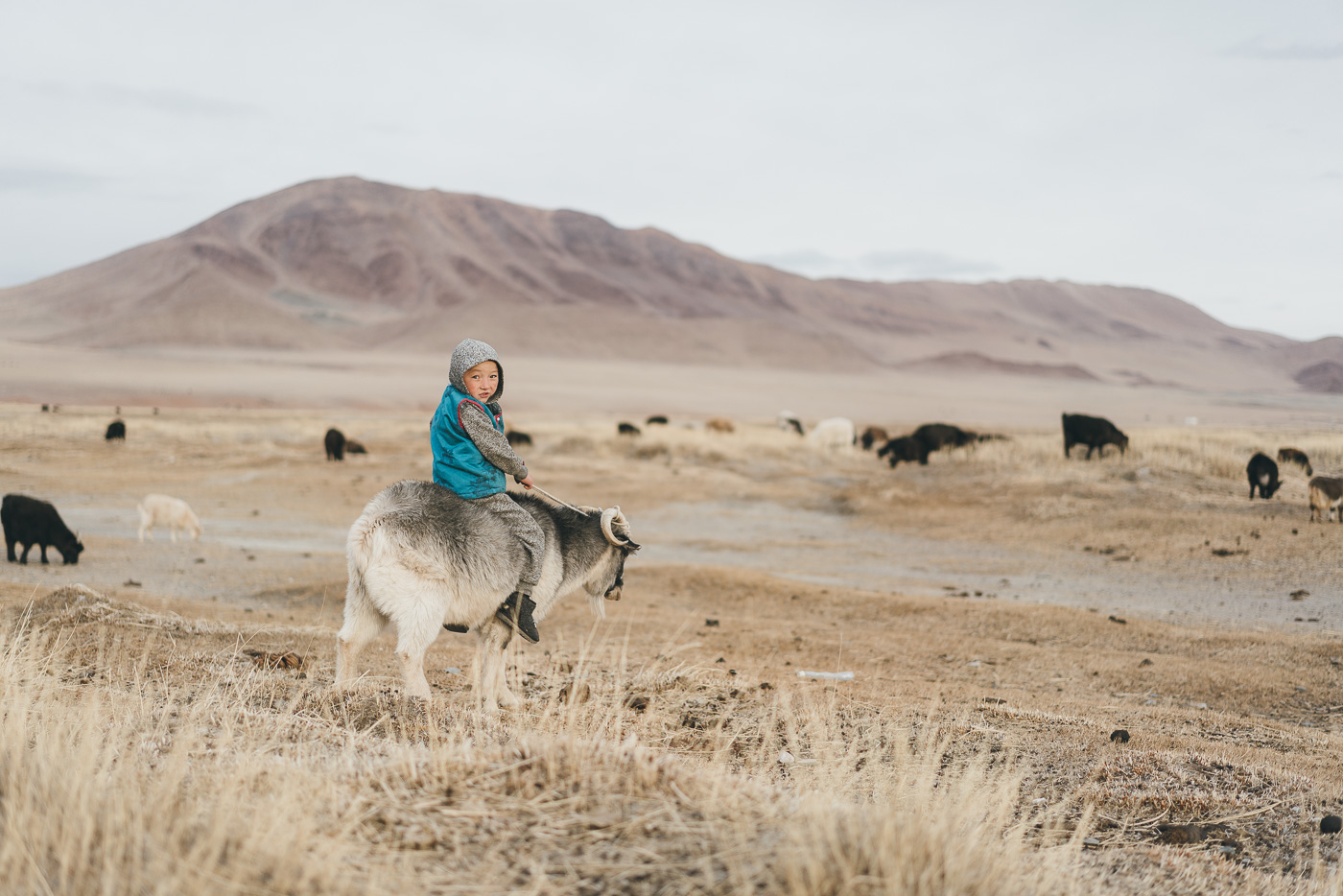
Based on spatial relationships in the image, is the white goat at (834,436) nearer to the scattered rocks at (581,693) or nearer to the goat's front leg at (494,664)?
the scattered rocks at (581,693)

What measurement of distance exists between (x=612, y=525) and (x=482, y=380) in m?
1.32

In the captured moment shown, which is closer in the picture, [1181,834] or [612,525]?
[1181,834]

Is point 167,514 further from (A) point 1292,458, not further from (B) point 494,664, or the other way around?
(A) point 1292,458

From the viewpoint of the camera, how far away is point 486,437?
5441 mm

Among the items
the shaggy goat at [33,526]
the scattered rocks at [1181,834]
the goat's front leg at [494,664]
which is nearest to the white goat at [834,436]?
the shaggy goat at [33,526]

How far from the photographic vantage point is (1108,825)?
429 centimetres

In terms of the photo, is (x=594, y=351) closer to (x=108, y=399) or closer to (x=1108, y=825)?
(x=108, y=399)

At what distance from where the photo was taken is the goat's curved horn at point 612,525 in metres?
6.00

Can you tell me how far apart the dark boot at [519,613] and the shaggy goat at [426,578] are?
7 centimetres

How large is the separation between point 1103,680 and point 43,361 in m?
140

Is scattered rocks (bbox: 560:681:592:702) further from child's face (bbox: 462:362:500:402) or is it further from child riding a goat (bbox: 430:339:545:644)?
child's face (bbox: 462:362:500:402)

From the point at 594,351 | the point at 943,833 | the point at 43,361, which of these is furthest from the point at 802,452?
the point at 594,351

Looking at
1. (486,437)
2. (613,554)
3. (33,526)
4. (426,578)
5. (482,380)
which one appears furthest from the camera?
(33,526)

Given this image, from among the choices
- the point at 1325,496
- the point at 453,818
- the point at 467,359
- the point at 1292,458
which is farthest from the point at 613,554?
the point at 1292,458
